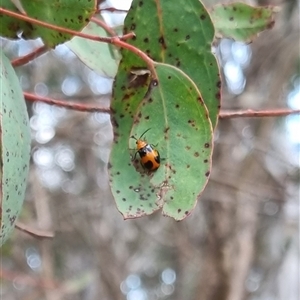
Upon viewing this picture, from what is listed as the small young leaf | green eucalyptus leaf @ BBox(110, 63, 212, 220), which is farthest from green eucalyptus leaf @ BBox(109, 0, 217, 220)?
the small young leaf

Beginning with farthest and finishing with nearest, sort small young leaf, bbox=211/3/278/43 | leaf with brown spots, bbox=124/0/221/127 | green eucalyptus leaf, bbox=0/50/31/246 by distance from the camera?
small young leaf, bbox=211/3/278/43 → leaf with brown spots, bbox=124/0/221/127 → green eucalyptus leaf, bbox=0/50/31/246

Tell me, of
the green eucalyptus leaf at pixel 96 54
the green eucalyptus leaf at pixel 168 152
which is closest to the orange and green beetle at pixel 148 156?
the green eucalyptus leaf at pixel 168 152

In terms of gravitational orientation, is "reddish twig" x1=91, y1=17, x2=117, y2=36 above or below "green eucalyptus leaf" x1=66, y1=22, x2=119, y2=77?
above

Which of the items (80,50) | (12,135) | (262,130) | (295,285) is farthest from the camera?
(295,285)

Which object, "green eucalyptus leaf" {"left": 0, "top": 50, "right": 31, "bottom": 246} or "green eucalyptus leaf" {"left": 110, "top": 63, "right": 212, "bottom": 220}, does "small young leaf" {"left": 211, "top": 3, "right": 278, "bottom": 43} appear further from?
"green eucalyptus leaf" {"left": 0, "top": 50, "right": 31, "bottom": 246}

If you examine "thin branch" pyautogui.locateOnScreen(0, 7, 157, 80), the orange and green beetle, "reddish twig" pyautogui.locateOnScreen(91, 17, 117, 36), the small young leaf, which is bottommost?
the orange and green beetle

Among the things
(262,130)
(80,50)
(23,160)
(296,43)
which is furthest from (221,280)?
(23,160)

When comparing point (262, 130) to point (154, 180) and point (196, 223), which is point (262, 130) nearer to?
point (196, 223)

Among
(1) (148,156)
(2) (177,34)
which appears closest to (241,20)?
(2) (177,34)
